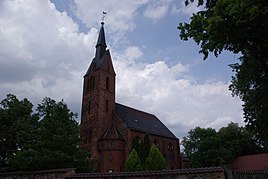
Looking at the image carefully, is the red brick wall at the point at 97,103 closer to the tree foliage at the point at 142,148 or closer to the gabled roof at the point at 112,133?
the gabled roof at the point at 112,133

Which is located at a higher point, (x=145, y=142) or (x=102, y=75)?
(x=102, y=75)

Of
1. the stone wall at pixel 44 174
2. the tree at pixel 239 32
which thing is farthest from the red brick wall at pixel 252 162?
the stone wall at pixel 44 174

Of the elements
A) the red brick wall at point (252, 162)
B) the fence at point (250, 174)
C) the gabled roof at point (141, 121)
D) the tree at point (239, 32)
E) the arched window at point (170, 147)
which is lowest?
the fence at point (250, 174)

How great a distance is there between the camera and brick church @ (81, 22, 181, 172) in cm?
3466

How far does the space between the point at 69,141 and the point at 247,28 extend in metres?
12.7

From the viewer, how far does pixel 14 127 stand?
2242 centimetres

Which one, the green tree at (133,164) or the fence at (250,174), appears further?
the green tree at (133,164)

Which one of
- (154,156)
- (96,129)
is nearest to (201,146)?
(154,156)

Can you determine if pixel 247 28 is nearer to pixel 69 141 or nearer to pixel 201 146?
pixel 69 141

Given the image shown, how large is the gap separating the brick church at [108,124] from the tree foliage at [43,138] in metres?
11.9

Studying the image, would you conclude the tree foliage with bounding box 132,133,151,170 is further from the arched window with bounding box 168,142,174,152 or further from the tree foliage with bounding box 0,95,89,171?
the tree foliage with bounding box 0,95,89,171

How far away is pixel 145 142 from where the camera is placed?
34250 millimetres

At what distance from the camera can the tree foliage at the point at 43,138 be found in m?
15.2

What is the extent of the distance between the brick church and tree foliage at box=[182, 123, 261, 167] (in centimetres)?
590
